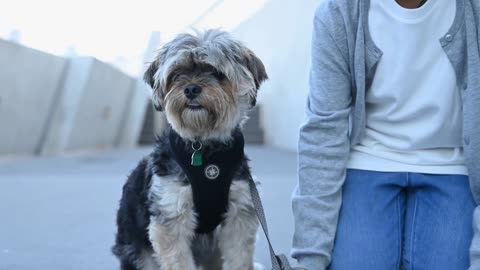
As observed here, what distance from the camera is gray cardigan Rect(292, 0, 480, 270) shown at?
2.24 m

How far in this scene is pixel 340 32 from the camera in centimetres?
232

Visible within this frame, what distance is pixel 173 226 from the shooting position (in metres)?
2.61

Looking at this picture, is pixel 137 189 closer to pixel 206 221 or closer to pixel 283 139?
pixel 206 221

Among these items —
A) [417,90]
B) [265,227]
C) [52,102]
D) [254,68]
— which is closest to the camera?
[417,90]

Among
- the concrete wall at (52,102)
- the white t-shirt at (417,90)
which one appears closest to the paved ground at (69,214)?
the white t-shirt at (417,90)

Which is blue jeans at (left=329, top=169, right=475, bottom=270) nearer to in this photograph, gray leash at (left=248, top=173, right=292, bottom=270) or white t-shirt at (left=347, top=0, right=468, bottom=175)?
white t-shirt at (left=347, top=0, right=468, bottom=175)

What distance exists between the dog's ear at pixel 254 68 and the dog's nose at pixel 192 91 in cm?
28

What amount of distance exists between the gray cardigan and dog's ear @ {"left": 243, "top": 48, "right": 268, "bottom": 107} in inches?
16.7

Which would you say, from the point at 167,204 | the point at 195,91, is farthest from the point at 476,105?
the point at 167,204

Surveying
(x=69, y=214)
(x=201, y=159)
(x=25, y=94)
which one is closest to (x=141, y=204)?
(x=201, y=159)

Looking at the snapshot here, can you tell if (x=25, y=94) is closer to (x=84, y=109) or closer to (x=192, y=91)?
(x=84, y=109)

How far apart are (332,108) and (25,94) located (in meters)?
8.93

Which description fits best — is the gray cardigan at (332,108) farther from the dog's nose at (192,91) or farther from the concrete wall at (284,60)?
the concrete wall at (284,60)

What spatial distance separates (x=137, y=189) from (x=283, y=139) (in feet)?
35.2
